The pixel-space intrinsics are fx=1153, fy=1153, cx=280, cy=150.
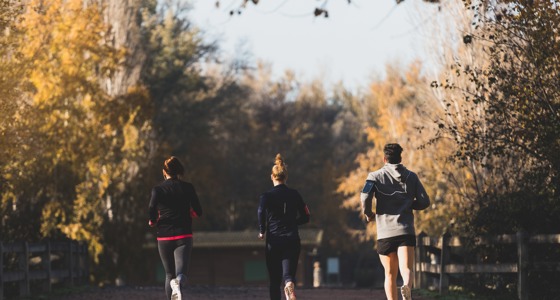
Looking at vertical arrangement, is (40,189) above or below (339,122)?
below

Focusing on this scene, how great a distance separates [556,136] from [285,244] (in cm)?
552

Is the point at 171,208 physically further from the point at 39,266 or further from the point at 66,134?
the point at 66,134

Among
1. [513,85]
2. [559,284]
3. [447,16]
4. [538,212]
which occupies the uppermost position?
[447,16]

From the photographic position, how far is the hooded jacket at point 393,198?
40.6 feet

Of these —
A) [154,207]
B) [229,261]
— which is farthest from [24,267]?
[229,261]

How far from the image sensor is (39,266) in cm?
2377

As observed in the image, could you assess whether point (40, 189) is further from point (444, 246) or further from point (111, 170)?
point (444, 246)

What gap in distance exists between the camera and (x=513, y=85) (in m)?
17.3

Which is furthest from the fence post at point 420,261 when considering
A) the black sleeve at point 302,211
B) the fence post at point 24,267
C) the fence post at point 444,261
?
the black sleeve at point 302,211

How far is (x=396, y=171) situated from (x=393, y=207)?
1.28ft

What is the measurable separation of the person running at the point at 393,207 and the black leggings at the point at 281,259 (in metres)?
1.11

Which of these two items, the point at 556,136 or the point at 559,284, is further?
the point at 559,284

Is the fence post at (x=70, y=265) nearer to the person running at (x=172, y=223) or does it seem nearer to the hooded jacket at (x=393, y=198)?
the person running at (x=172, y=223)

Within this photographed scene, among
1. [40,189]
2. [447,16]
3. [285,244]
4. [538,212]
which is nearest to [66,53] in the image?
[40,189]
